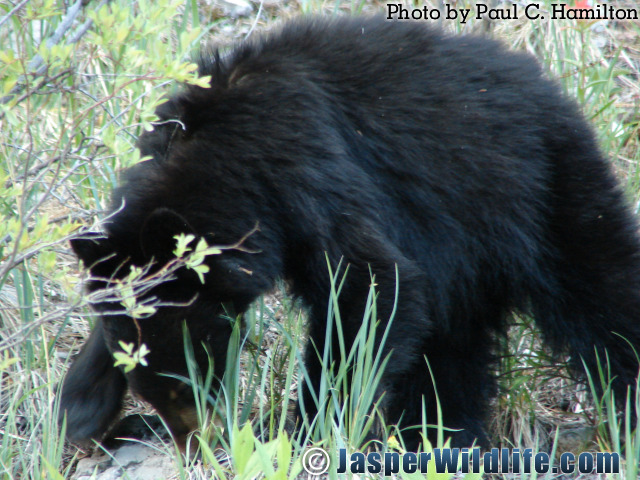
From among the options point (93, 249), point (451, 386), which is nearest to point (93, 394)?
point (93, 249)

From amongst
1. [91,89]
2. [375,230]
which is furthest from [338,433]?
[91,89]

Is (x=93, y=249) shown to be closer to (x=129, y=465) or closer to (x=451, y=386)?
(x=129, y=465)

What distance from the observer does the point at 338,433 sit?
8.71ft

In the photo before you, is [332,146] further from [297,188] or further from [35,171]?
[35,171]

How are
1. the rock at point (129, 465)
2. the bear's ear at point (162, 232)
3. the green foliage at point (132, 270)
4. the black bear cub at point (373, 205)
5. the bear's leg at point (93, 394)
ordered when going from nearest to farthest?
the green foliage at point (132, 270) → the bear's ear at point (162, 232) → the black bear cub at point (373, 205) → the rock at point (129, 465) → the bear's leg at point (93, 394)

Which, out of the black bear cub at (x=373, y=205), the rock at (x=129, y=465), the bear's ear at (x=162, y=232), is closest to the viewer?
the bear's ear at (x=162, y=232)

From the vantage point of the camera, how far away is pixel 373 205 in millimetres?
3490

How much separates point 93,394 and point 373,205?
5.29 feet

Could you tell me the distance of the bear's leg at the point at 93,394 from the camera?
368 cm
